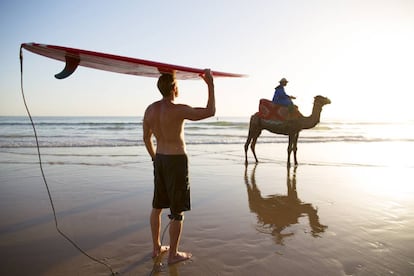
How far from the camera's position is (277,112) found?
1006 centimetres

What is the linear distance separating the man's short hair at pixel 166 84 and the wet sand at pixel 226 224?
1714mm

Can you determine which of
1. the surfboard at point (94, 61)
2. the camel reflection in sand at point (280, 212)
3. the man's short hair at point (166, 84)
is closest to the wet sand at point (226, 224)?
the camel reflection in sand at point (280, 212)

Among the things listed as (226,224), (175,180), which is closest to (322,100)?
(226,224)

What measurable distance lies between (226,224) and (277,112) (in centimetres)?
675

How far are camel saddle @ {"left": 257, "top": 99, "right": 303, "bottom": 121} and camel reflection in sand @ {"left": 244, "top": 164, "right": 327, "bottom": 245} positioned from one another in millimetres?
4086

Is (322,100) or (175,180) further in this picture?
(322,100)

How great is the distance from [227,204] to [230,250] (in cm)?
185

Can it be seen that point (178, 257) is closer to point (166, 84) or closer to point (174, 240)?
point (174, 240)

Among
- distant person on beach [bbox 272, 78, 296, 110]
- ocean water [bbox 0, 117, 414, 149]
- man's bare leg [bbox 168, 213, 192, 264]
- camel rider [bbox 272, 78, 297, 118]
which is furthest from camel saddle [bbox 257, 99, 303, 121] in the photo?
man's bare leg [bbox 168, 213, 192, 264]

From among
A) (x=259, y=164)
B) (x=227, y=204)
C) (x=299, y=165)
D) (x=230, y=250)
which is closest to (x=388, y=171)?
(x=299, y=165)

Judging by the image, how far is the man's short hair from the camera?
2914 mm

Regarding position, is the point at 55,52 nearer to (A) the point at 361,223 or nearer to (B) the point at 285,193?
(A) the point at 361,223

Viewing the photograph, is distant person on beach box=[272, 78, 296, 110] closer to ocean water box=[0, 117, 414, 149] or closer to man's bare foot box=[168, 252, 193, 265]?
ocean water box=[0, 117, 414, 149]

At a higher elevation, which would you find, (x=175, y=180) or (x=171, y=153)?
(x=171, y=153)
